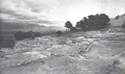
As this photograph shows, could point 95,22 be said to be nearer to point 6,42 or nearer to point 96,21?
point 96,21

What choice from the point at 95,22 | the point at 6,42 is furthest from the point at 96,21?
the point at 6,42

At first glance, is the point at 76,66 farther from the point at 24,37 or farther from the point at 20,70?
the point at 24,37

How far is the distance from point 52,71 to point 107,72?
2632mm

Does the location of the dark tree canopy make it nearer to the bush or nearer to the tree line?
the tree line

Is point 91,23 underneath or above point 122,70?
above

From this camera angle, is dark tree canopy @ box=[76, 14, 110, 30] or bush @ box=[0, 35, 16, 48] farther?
dark tree canopy @ box=[76, 14, 110, 30]

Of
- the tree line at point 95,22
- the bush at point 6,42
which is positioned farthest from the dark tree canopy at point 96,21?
the bush at point 6,42

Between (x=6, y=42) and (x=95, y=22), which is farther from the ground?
(x=95, y=22)

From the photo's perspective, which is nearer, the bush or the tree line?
the bush

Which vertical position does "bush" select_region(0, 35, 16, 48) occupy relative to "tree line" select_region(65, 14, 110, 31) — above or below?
below

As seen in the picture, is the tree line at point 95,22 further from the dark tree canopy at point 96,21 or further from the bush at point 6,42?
the bush at point 6,42

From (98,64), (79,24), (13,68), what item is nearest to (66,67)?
(98,64)

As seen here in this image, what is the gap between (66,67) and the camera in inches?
217

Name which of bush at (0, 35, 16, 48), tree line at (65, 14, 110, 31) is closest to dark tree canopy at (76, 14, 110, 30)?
tree line at (65, 14, 110, 31)
